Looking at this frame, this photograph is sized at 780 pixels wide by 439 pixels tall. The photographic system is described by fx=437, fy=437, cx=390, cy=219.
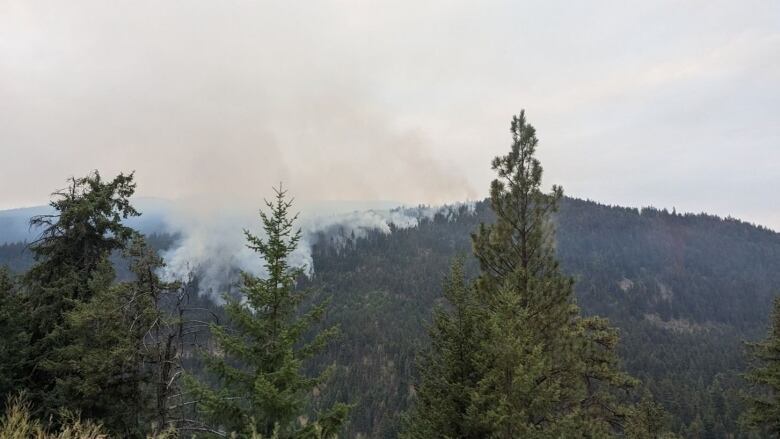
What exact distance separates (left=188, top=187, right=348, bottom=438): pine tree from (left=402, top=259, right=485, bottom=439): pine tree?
4653 millimetres

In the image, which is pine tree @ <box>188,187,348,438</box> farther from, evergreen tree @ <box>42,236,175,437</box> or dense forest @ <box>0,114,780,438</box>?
evergreen tree @ <box>42,236,175,437</box>

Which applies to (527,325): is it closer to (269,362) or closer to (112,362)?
(269,362)

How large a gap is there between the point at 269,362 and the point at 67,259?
1367 cm

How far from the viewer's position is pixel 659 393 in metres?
115

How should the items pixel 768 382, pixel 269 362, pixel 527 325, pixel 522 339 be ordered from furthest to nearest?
pixel 768 382 → pixel 527 325 → pixel 522 339 → pixel 269 362

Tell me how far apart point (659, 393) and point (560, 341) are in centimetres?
12762

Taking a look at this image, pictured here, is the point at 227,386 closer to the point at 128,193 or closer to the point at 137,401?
the point at 137,401

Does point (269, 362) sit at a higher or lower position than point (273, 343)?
lower

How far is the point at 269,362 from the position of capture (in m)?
11.0

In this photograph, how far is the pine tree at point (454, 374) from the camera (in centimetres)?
1404

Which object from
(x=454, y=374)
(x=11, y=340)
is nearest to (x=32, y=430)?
(x=454, y=374)

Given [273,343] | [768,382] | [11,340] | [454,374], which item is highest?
[273,343]

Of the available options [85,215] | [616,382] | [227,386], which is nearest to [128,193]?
[85,215]

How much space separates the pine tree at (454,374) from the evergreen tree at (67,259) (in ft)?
42.9
